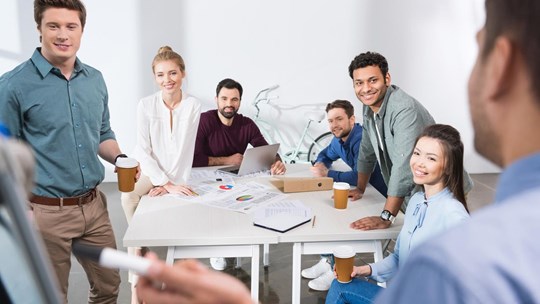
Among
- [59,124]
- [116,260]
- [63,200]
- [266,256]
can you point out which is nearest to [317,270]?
[266,256]

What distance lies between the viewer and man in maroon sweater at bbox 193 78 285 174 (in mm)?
3639

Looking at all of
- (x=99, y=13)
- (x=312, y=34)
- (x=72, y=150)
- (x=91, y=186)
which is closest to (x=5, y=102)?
(x=72, y=150)

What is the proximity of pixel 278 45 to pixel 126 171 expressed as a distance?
355 centimetres

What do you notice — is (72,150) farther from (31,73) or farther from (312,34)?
(312,34)

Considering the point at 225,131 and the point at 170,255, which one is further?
the point at 225,131

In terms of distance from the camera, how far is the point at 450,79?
5.89 m

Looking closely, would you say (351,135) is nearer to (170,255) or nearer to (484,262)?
(170,255)

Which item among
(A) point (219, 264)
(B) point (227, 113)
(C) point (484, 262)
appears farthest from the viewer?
(B) point (227, 113)

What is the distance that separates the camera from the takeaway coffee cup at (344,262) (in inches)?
82.0

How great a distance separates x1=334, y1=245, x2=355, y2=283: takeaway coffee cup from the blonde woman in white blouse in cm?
103

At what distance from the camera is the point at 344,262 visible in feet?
6.91

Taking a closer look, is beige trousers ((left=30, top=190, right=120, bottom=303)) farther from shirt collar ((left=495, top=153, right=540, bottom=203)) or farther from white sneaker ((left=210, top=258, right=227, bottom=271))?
shirt collar ((left=495, top=153, right=540, bottom=203))

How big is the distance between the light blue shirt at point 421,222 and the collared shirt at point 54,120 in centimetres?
131

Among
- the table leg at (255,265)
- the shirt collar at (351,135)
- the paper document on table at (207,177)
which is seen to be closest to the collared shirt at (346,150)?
the shirt collar at (351,135)
